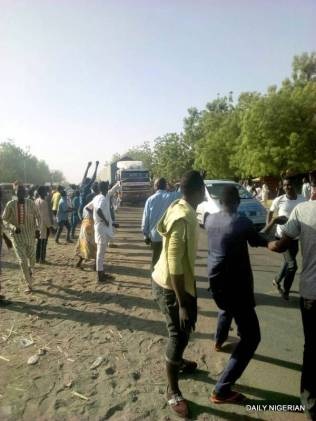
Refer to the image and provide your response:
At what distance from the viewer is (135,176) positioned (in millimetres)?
27812

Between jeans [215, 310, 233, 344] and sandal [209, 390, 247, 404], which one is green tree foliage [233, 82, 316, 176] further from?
sandal [209, 390, 247, 404]

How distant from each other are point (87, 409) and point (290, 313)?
329 cm

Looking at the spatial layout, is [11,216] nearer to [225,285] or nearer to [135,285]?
[135,285]

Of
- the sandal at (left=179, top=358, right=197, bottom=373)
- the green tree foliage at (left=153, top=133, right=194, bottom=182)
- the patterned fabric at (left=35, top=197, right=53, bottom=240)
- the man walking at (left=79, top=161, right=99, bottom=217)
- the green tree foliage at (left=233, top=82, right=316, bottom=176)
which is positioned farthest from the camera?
the green tree foliage at (left=153, top=133, right=194, bottom=182)

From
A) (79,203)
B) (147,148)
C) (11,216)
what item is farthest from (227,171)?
(147,148)

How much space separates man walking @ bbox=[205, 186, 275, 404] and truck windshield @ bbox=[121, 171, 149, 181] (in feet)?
80.2

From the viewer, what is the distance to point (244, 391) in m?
3.42

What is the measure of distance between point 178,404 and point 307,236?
5.76ft

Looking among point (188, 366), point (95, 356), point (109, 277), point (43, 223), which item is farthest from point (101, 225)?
point (188, 366)

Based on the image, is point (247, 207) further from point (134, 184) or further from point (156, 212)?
point (134, 184)

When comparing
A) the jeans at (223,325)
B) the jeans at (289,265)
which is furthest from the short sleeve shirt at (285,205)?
the jeans at (223,325)

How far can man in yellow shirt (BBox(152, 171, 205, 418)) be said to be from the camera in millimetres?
2949

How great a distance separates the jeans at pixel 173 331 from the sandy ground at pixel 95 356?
20.3 inches

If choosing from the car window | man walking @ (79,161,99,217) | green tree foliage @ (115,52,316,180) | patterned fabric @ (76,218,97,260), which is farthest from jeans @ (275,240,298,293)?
green tree foliage @ (115,52,316,180)
